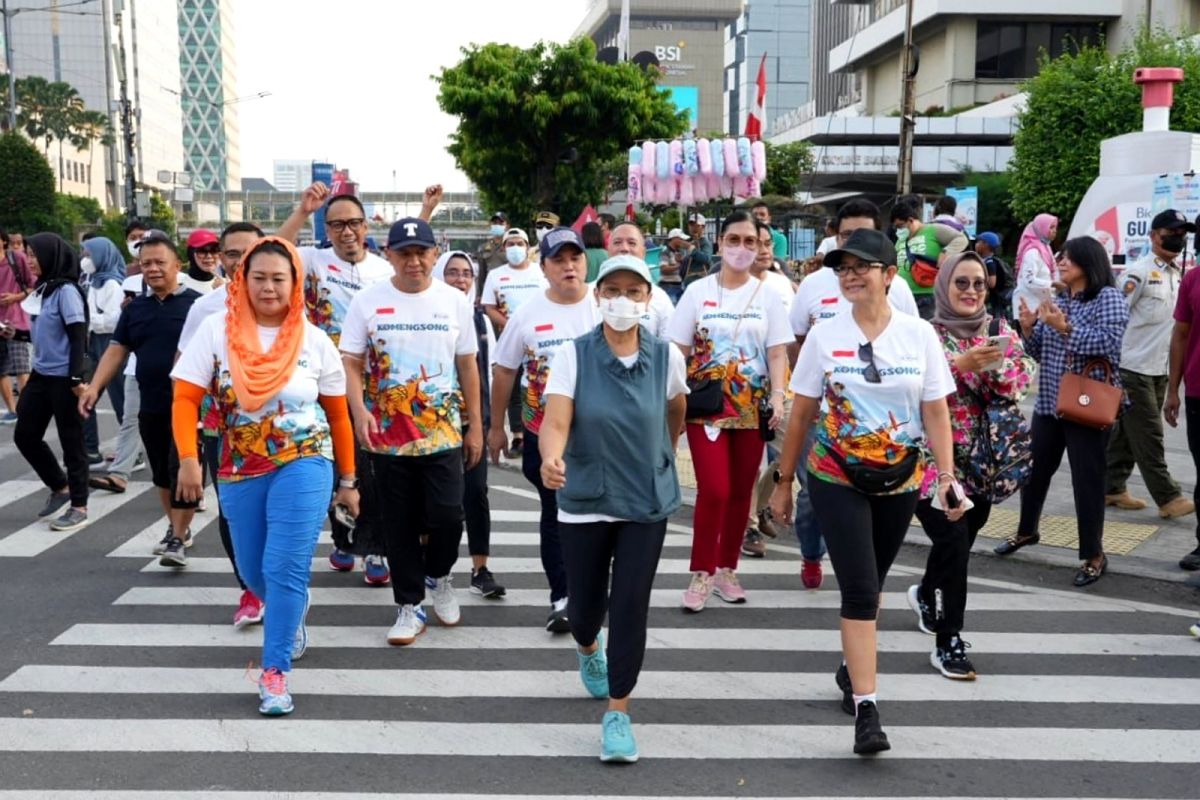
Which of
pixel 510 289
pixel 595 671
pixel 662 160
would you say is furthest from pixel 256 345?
pixel 662 160

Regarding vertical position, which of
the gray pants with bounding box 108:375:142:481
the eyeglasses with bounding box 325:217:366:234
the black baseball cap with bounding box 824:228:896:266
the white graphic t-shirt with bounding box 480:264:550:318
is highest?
the eyeglasses with bounding box 325:217:366:234

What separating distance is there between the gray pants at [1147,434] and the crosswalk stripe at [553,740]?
13.2 feet

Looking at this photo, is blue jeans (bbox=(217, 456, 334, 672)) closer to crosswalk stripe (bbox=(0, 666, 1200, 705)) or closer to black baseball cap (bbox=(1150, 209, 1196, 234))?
crosswalk stripe (bbox=(0, 666, 1200, 705))

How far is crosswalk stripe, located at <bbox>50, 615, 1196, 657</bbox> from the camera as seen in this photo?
18.8ft

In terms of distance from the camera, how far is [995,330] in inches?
224

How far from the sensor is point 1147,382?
853 centimetres

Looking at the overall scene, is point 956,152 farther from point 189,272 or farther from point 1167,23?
point 189,272

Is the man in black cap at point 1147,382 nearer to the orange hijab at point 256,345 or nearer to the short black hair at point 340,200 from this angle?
the short black hair at point 340,200

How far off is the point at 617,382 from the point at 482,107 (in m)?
30.8

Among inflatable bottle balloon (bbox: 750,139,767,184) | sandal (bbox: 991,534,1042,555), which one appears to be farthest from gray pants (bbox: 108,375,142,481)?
inflatable bottle balloon (bbox: 750,139,767,184)

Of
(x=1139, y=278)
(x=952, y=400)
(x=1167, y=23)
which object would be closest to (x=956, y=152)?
(x=1167, y=23)

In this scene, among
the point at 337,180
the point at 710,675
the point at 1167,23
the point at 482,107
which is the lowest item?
the point at 710,675

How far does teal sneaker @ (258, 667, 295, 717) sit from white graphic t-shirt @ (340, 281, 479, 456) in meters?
1.19

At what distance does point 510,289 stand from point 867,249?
5.14 metres
